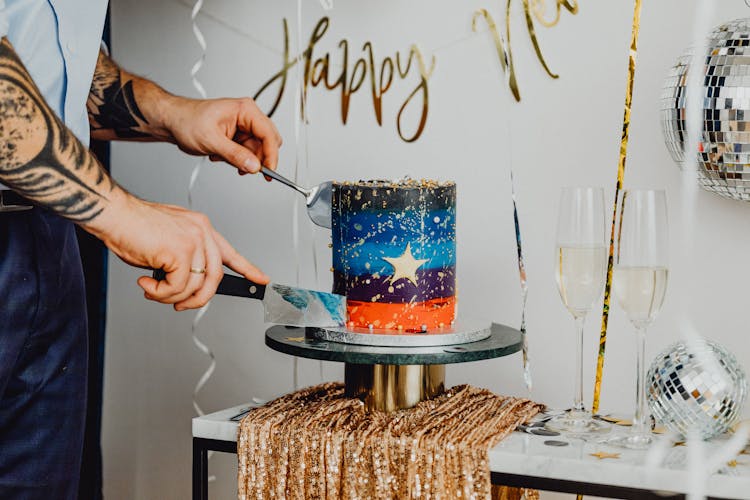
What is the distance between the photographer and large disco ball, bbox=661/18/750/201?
50.3 inches

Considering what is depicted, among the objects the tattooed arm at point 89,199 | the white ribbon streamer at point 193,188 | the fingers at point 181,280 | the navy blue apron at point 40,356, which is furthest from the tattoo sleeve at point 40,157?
the white ribbon streamer at point 193,188

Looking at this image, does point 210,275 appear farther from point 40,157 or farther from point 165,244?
point 40,157

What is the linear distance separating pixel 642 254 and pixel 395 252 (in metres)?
0.33

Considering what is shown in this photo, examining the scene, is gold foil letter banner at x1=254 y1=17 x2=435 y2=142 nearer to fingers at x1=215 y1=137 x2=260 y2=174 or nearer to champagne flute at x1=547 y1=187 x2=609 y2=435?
fingers at x1=215 y1=137 x2=260 y2=174

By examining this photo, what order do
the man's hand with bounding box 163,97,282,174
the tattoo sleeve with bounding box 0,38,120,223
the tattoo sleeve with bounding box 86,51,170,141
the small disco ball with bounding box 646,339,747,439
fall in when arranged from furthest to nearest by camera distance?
the tattoo sleeve with bounding box 86,51,170,141 → the man's hand with bounding box 163,97,282,174 → the small disco ball with bounding box 646,339,747,439 → the tattoo sleeve with bounding box 0,38,120,223

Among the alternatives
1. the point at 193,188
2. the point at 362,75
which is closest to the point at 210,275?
the point at 362,75

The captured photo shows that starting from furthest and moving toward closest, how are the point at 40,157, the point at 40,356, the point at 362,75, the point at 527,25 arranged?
the point at 362,75, the point at 527,25, the point at 40,356, the point at 40,157

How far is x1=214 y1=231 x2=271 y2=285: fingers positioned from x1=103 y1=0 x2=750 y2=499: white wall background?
59 centimetres

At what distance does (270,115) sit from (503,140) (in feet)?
1.66

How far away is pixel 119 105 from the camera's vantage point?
1.60 m

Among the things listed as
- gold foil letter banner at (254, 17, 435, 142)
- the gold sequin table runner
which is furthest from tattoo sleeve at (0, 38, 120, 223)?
gold foil letter banner at (254, 17, 435, 142)

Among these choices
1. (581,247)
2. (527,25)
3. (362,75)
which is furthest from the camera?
(362,75)

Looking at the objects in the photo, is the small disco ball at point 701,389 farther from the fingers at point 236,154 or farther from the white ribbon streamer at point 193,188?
the white ribbon streamer at point 193,188

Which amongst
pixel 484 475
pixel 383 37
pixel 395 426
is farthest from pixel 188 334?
pixel 484 475
